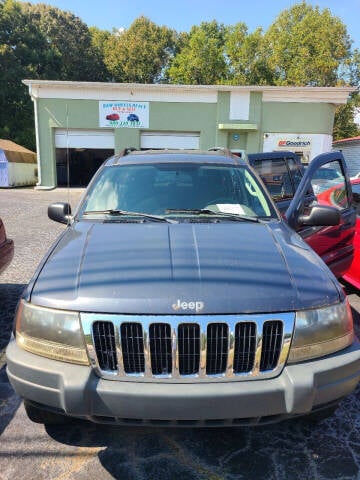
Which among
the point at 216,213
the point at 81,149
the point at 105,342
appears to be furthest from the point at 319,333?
the point at 81,149

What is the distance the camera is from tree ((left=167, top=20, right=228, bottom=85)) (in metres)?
36.1

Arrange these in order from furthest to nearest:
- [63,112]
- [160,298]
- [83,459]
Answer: [63,112]
[83,459]
[160,298]

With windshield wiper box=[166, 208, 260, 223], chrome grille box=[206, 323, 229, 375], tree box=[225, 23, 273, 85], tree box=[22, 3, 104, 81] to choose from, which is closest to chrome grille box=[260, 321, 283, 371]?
chrome grille box=[206, 323, 229, 375]

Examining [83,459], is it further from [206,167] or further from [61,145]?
[61,145]

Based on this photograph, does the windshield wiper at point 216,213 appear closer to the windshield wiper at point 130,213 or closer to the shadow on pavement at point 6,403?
the windshield wiper at point 130,213

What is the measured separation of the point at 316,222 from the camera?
133 inches

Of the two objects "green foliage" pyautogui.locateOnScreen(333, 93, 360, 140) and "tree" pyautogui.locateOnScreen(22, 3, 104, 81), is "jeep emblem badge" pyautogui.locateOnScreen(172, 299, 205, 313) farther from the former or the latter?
"tree" pyautogui.locateOnScreen(22, 3, 104, 81)

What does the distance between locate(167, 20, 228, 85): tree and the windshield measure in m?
35.5

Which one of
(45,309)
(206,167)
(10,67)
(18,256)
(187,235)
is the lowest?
(18,256)

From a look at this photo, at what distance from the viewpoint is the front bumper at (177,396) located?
1874 mm

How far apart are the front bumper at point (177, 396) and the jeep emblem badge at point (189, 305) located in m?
0.38

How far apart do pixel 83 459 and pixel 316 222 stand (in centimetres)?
256

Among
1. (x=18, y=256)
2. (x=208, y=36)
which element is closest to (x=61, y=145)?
(x=18, y=256)

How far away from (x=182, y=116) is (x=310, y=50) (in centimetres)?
2025
